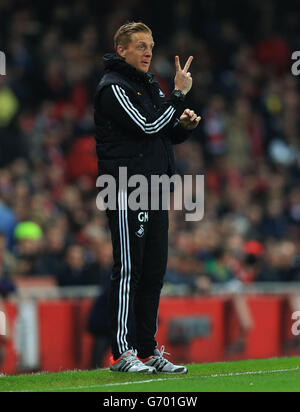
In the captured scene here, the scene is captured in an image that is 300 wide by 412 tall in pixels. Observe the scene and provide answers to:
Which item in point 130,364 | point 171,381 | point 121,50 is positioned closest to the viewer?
point 171,381

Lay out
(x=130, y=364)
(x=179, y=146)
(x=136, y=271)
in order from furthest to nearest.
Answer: (x=179, y=146) → (x=136, y=271) → (x=130, y=364)

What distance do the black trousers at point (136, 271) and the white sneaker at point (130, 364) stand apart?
4 cm

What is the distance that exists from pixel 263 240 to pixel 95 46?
4.51m

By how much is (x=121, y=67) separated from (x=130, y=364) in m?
2.02

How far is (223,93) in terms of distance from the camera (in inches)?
786

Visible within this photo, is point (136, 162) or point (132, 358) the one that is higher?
point (136, 162)

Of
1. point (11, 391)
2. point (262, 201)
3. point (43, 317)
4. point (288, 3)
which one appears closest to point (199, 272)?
point (43, 317)

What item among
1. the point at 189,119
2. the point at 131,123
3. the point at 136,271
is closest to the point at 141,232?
the point at 136,271

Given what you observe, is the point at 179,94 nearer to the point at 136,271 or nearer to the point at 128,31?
the point at 128,31

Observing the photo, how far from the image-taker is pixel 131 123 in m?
7.18

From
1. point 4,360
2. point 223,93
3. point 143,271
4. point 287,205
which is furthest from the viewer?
point 223,93

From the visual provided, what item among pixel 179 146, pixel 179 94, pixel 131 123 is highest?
pixel 179 94
